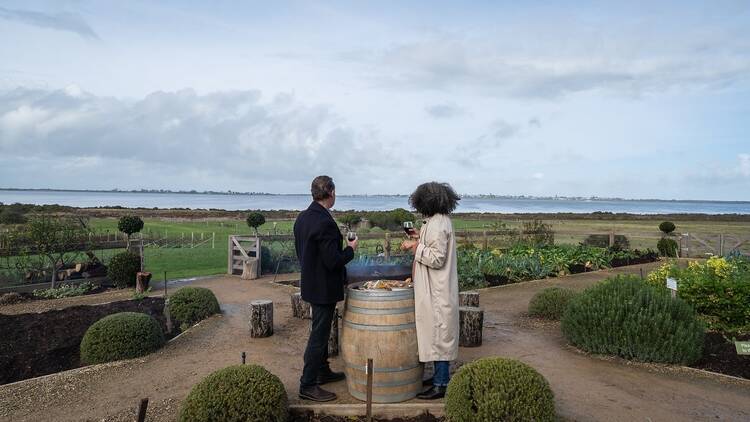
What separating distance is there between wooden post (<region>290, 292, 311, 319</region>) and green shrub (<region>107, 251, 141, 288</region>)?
5528 mm

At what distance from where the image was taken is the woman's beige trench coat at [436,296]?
13.9 feet

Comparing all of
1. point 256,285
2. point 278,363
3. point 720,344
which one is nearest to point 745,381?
point 720,344

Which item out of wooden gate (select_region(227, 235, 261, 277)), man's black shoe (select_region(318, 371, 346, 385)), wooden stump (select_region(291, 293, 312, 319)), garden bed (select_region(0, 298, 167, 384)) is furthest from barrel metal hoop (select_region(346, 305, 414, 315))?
wooden gate (select_region(227, 235, 261, 277))

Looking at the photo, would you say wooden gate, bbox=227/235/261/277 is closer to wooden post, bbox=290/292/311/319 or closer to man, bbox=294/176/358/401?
wooden post, bbox=290/292/311/319

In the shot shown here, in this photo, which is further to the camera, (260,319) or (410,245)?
(260,319)

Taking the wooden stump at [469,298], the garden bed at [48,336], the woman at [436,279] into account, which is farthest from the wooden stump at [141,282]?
the woman at [436,279]

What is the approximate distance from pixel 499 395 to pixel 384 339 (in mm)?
1070

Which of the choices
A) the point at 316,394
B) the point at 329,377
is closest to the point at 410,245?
the point at 316,394

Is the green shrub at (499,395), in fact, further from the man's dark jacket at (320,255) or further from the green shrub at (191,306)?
the green shrub at (191,306)

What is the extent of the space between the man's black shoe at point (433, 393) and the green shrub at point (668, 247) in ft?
58.6

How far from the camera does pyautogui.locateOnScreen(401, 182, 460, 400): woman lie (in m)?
4.24

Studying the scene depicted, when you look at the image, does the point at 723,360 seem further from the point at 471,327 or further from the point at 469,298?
the point at 469,298

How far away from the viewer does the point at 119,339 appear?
6.26 metres

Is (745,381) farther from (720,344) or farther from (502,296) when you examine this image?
(502,296)
